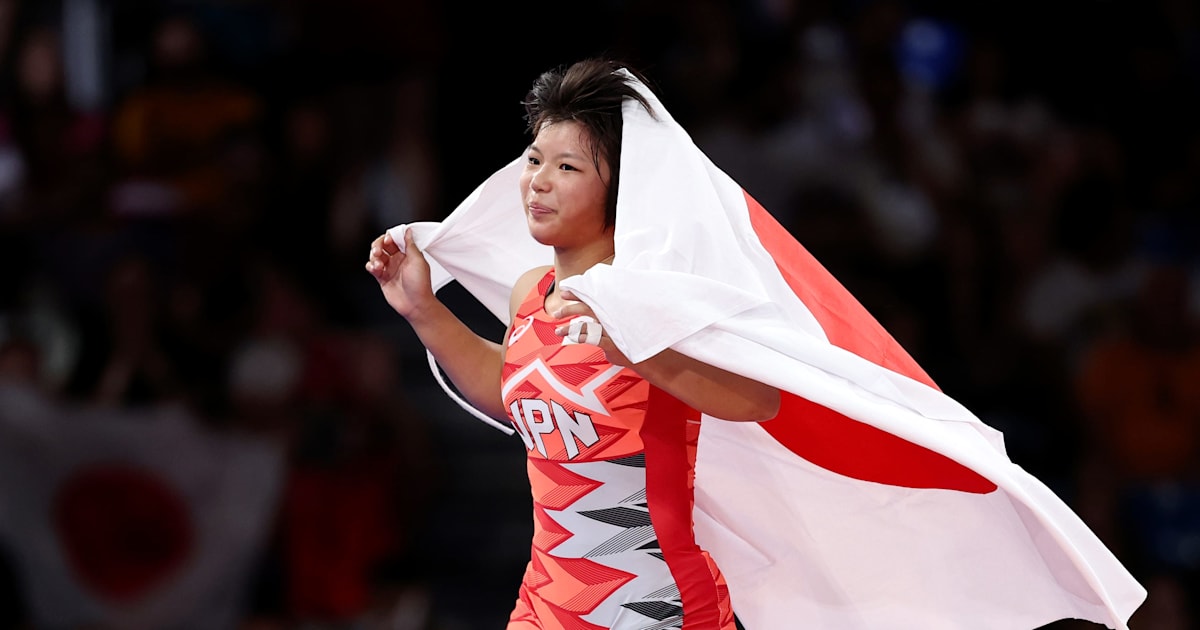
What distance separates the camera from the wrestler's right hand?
2.67 m

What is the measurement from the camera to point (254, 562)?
549 centimetres

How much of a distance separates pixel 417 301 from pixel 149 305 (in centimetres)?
Answer: 338

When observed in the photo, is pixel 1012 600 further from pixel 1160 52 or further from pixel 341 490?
pixel 1160 52

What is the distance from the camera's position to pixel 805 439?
250 cm

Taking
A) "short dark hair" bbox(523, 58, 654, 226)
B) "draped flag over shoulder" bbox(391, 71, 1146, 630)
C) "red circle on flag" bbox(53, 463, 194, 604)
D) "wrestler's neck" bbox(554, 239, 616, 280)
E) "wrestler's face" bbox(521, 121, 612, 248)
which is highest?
"short dark hair" bbox(523, 58, 654, 226)

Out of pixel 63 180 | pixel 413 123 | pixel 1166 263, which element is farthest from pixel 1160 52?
pixel 63 180

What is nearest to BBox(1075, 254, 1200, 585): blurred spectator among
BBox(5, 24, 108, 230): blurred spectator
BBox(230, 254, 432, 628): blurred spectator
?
BBox(230, 254, 432, 628): blurred spectator

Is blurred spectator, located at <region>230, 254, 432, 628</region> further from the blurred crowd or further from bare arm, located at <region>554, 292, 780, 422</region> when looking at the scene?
bare arm, located at <region>554, 292, 780, 422</region>

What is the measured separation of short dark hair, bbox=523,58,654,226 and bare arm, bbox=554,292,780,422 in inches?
11.7

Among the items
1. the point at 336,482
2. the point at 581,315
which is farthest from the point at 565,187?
the point at 336,482

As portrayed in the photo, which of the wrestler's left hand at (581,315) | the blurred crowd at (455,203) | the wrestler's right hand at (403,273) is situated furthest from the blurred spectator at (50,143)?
the wrestler's left hand at (581,315)

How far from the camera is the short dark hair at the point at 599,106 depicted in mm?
2330

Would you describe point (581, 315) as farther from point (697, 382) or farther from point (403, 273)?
point (403, 273)

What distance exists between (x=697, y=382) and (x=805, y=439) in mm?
401
